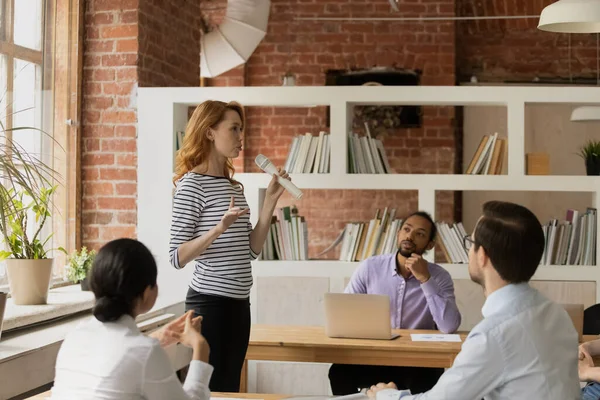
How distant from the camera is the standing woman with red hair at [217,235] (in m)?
3.43

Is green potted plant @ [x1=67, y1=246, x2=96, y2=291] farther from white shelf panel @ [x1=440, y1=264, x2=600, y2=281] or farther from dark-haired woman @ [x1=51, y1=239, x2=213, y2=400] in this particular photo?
dark-haired woman @ [x1=51, y1=239, x2=213, y2=400]

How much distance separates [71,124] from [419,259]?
86.7 inches

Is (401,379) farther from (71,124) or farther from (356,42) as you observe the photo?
(356,42)

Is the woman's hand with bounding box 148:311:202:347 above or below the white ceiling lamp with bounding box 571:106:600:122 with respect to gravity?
below

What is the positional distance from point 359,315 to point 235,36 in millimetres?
3600

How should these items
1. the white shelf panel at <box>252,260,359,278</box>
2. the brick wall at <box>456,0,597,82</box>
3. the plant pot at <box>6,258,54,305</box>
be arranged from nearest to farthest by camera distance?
the plant pot at <box>6,258,54,305</box> < the white shelf panel at <box>252,260,359,278</box> < the brick wall at <box>456,0,597,82</box>

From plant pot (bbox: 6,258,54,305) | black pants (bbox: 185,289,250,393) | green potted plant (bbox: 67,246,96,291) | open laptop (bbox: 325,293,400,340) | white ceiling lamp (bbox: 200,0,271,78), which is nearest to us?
black pants (bbox: 185,289,250,393)

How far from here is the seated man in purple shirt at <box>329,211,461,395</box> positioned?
167 inches

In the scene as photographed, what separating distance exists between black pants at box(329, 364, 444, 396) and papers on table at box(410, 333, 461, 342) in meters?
0.34

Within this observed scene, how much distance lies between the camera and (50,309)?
3977mm

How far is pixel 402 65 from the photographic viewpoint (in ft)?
26.1

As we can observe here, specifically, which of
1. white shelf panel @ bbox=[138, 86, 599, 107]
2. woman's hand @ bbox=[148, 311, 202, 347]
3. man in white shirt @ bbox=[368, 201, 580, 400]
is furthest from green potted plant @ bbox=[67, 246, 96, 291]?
man in white shirt @ bbox=[368, 201, 580, 400]

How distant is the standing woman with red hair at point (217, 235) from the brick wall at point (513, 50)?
5.02m

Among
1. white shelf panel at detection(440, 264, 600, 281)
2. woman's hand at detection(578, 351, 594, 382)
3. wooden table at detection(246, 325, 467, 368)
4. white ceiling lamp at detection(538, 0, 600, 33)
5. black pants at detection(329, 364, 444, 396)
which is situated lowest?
black pants at detection(329, 364, 444, 396)
